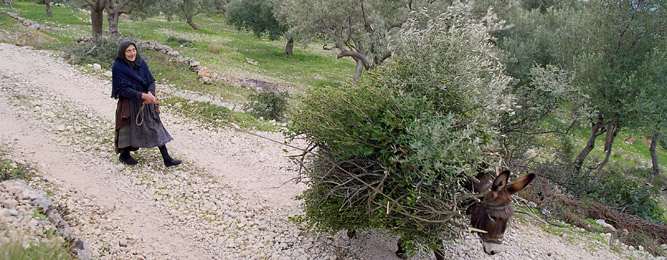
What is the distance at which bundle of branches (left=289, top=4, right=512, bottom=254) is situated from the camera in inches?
164

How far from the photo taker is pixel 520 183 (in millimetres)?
3932

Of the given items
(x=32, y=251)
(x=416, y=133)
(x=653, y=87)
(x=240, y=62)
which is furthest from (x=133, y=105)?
(x=240, y=62)

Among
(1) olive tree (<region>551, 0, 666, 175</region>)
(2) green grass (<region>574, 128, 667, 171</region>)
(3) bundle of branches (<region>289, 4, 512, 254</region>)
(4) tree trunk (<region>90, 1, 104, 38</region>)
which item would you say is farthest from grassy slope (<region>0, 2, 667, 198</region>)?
(3) bundle of branches (<region>289, 4, 512, 254</region>)

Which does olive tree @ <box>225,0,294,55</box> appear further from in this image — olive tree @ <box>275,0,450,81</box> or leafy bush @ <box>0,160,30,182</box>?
leafy bush @ <box>0,160,30,182</box>

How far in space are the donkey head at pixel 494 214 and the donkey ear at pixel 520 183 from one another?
2 cm

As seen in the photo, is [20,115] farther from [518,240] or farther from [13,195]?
[518,240]

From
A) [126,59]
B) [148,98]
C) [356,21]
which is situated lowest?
[148,98]

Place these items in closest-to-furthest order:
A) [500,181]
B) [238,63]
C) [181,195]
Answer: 1. [500,181]
2. [181,195]
3. [238,63]

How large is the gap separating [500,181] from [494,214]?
408mm

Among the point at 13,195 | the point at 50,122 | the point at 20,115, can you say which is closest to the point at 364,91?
the point at 13,195

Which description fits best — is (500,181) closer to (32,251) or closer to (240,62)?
(32,251)

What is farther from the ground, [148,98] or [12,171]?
[148,98]

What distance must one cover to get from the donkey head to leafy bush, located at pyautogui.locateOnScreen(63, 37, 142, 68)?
14.4 metres

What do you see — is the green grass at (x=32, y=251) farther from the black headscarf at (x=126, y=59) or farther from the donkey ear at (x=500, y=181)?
the donkey ear at (x=500, y=181)
